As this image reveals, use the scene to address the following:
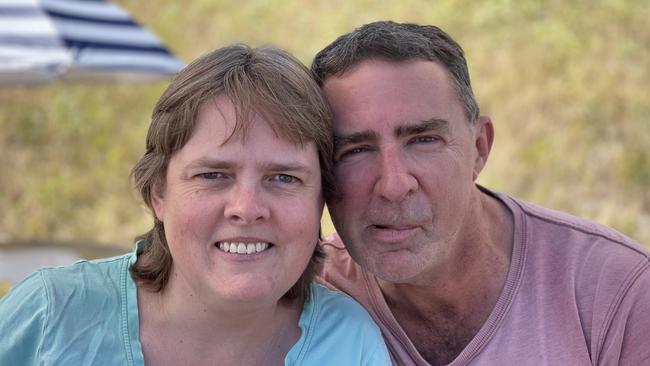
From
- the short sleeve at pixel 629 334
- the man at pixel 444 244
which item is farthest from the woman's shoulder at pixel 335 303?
the short sleeve at pixel 629 334

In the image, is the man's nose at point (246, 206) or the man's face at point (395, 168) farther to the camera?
the man's face at point (395, 168)

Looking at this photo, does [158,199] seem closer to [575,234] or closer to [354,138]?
[354,138]

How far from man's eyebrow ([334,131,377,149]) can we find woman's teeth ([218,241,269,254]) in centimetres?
41

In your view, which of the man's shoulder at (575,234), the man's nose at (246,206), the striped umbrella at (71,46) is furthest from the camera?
the striped umbrella at (71,46)

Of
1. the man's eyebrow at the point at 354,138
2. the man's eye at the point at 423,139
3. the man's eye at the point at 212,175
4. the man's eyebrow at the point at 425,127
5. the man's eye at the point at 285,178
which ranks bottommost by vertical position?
the man's eye at the point at 212,175

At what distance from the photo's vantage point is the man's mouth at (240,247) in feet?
6.14

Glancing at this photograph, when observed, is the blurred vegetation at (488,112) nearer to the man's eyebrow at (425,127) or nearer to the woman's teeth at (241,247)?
the man's eyebrow at (425,127)

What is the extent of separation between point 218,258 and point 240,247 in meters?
0.06

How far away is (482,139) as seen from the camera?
96.8 inches

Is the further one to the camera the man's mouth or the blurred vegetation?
the blurred vegetation

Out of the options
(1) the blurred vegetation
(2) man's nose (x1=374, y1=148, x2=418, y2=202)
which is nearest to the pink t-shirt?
(2) man's nose (x1=374, y1=148, x2=418, y2=202)

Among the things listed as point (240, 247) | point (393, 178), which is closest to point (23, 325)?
point (240, 247)

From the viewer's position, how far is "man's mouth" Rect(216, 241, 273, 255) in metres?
1.87

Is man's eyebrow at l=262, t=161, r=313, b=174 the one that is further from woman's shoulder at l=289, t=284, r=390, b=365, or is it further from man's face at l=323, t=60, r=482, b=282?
woman's shoulder at l=289, t=284, r=390, b=365
